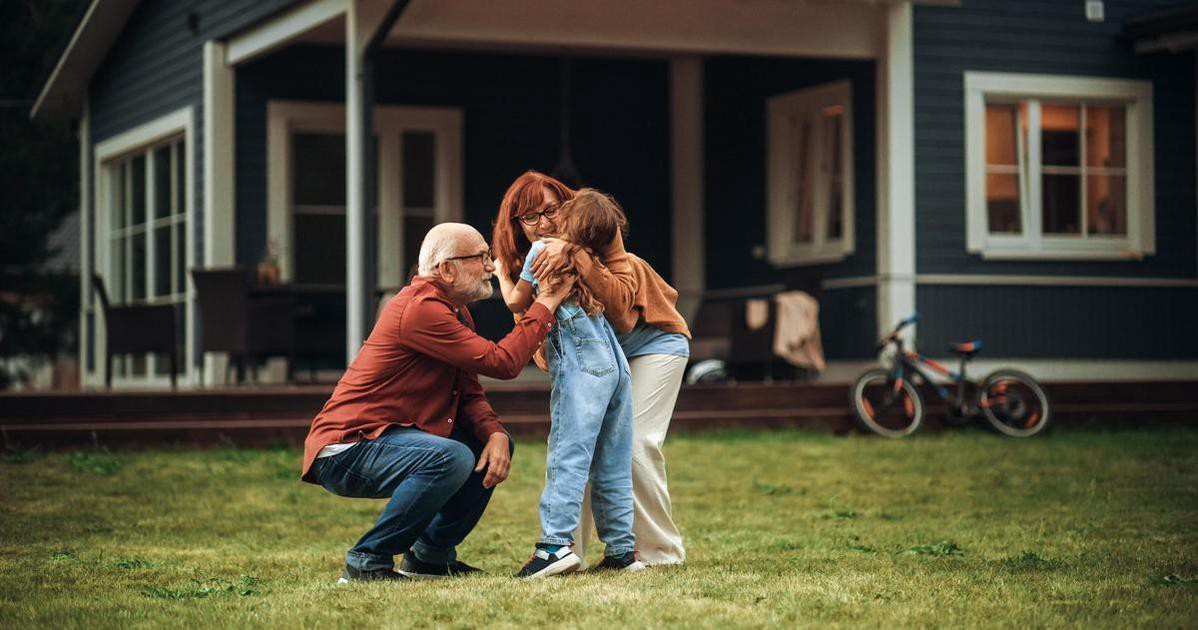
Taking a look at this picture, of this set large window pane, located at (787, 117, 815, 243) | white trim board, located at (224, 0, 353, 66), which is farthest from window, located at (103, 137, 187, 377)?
large window pane, located at (787, 117, 815, 243)

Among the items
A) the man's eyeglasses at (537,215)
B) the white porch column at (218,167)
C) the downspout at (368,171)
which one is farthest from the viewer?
the white porch column at (218,167)

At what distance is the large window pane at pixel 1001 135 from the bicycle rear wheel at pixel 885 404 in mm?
2531

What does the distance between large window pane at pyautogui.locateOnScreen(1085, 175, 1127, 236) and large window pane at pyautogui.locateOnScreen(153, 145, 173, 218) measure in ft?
25.4

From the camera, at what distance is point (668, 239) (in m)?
15.3

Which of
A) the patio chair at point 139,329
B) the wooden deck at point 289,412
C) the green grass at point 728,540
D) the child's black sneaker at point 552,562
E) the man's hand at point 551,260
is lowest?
the green grass at point 728,540

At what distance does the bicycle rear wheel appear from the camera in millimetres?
11188

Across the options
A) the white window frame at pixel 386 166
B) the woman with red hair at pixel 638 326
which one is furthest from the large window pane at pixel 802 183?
the woman with red hair at pixel 638 326

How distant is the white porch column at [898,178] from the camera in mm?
12383

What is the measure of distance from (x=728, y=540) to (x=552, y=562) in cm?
171

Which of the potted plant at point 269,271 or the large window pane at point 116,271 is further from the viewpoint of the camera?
the large window pane at point 116,271

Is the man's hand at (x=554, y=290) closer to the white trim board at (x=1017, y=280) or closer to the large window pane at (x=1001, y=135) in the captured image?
the white trim board at (x=1017, y=280)

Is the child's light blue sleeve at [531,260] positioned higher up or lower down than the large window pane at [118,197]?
lower down

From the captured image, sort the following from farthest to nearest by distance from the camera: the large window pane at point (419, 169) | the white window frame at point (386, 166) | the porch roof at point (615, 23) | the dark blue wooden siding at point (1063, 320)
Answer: the large window pane at point (419, 169)
the white window frame at point (386, 166)
the dark blue wooden siding at point (1063, 320)
the porch roof at point (615, 23)

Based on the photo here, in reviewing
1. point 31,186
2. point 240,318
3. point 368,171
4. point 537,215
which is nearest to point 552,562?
point 537,215
